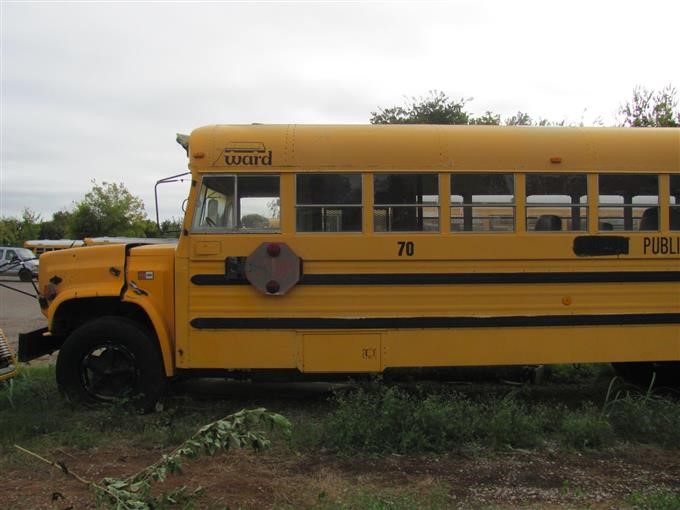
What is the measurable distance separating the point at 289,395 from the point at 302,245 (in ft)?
5.91

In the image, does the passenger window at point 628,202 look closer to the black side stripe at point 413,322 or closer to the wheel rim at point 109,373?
the black side stripe at point 413,322

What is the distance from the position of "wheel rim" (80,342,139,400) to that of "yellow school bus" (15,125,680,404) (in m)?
0.02

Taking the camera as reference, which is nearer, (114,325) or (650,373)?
(114,325)

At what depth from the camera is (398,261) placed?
5043 millimetres

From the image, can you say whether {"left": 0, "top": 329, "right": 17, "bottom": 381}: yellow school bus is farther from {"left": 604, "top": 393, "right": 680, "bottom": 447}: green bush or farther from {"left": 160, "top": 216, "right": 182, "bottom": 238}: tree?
{"left": 604, "top": 393, "right": 680, "bottom": 447}: green bush

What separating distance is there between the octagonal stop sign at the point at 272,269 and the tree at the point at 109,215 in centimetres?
3409

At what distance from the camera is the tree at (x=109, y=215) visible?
128 ft

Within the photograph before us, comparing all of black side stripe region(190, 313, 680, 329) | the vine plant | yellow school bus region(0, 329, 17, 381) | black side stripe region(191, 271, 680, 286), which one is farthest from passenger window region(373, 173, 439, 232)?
yellow school bus region(0, 329, 17, 381)

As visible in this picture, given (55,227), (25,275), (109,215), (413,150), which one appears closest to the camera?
(413,150)

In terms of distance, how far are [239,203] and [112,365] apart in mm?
1862

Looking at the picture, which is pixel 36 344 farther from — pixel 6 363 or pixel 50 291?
pixel 50 291

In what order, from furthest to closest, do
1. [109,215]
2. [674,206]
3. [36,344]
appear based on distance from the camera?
[109,215] < [36,344] < [674,206]

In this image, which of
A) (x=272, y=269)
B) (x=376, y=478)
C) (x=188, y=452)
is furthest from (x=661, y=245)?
(x=188, y=452)

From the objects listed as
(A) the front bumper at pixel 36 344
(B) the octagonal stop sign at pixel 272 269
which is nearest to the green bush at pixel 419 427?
(B) the octagonal stop sign at pixel 272 269
